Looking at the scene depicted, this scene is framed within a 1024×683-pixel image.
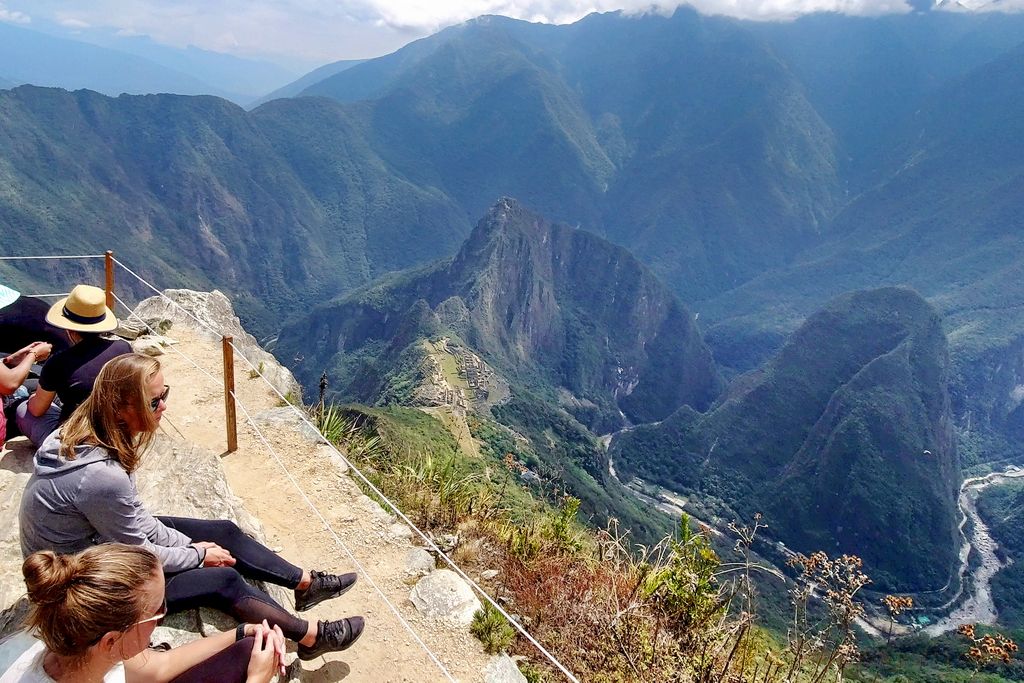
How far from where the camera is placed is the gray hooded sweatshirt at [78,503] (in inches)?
136

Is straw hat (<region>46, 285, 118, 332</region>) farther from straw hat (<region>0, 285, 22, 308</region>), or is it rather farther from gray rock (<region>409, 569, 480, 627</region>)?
gray rock (<region>409, 569, 480, 627</region>)

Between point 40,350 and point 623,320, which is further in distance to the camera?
point 623,320

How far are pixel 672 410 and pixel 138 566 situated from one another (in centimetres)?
13356

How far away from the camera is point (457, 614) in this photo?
5387 mm

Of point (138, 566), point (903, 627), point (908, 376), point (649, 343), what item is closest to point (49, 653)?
point (138, 566)

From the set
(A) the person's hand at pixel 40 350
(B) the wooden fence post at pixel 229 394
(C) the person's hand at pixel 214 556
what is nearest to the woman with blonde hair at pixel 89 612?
(C) the person's hand at pixel 214 556

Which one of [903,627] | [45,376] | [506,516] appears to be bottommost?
[903,627]

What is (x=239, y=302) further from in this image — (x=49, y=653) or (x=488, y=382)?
(x=49, y=653)

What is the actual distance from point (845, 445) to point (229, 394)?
8724 cm

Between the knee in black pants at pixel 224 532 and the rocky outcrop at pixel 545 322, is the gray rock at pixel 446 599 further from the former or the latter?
the rocky outcrop at pixel 545 322

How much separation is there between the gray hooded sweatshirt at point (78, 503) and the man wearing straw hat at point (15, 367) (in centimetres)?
240

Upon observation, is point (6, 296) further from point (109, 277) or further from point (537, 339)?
point (537, 339)

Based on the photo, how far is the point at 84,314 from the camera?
5602 mm

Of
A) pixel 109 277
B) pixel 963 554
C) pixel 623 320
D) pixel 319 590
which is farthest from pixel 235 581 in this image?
pixel 623 320
